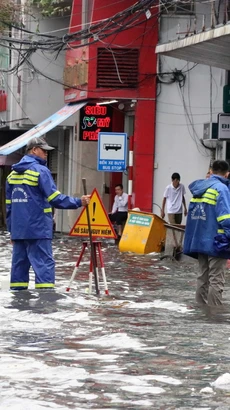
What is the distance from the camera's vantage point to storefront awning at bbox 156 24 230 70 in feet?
70.8

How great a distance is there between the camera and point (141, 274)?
17.9m

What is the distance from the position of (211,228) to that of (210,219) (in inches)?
3.8

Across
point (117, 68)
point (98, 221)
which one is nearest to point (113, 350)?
point (98, 221)

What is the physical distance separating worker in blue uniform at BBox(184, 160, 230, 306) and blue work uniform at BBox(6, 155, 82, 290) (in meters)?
1.30

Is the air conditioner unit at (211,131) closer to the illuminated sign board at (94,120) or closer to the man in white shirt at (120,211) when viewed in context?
the man in white shirt at (120,211)

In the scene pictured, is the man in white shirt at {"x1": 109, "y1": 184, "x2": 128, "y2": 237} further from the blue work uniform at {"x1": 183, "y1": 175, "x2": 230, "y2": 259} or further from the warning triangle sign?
the blue work uniform at {"x1": 183, "y1": 175, "x2": 230, "y2": 259}

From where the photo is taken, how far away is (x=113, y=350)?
29.6 feet

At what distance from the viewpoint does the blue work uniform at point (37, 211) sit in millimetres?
12203

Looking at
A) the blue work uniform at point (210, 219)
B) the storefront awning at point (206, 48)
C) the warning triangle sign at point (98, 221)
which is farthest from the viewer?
the storefront awning at point (206, 48)

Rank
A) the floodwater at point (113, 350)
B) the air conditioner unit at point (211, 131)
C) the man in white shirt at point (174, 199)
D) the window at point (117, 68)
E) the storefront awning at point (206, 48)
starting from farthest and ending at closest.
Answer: the window at point (117, 68)
the man in white shirt at point (174, 199)
the air conditioner unit at point (211, 131)
the storefront awning at point (206, 48)
the floodwater at point (113, 350)

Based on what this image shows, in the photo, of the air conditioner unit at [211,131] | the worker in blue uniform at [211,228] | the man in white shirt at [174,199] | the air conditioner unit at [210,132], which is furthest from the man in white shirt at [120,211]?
the worker in blue uniform at [211,228]

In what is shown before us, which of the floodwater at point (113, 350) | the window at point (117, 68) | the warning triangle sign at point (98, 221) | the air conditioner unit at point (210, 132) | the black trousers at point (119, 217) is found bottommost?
the black trousers at point (119, 217)

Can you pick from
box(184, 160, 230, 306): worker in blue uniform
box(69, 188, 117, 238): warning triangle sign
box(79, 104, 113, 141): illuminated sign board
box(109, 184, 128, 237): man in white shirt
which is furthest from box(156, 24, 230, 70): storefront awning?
box(184, 160, 230, 306): worker in blue uniform

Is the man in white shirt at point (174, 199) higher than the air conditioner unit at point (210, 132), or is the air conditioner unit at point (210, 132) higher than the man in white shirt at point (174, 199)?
the air conditioner unit at point (210, 132)
